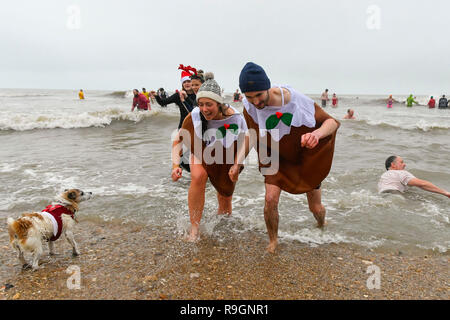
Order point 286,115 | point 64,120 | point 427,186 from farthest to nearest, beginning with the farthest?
point 64,120 → point 427,186 → point 286,115

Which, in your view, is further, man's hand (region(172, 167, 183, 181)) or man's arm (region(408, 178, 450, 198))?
man's arm (region(408, 178, 450, 198))

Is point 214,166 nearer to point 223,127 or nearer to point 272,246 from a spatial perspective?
point 223,127

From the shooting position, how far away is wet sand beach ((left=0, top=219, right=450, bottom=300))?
271 cm

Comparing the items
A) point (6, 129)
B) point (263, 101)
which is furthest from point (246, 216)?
point (6, 129)

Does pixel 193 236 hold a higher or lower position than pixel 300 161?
lower

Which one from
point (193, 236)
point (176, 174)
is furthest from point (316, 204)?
point (176, 174)

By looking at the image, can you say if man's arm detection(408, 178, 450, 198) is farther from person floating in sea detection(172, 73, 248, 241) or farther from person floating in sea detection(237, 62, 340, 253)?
person floating in sea detection(172, 73, 248, 241)

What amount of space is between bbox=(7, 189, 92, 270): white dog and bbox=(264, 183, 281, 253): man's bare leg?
213 cm

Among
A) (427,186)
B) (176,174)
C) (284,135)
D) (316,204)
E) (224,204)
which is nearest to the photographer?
(284,135)

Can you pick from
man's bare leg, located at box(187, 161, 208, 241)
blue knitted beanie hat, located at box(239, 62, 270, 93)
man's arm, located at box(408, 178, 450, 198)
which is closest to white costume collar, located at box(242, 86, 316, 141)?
blue knitted beanie hat, located at box(239, 62, 270, 93)

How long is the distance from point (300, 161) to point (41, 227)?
2770mm

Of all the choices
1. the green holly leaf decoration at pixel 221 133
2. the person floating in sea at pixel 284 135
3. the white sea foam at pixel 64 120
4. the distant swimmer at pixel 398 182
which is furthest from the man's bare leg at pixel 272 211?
the white sea foam at pixel 64 120

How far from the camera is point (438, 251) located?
142 inches

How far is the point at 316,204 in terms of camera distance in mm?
3951
